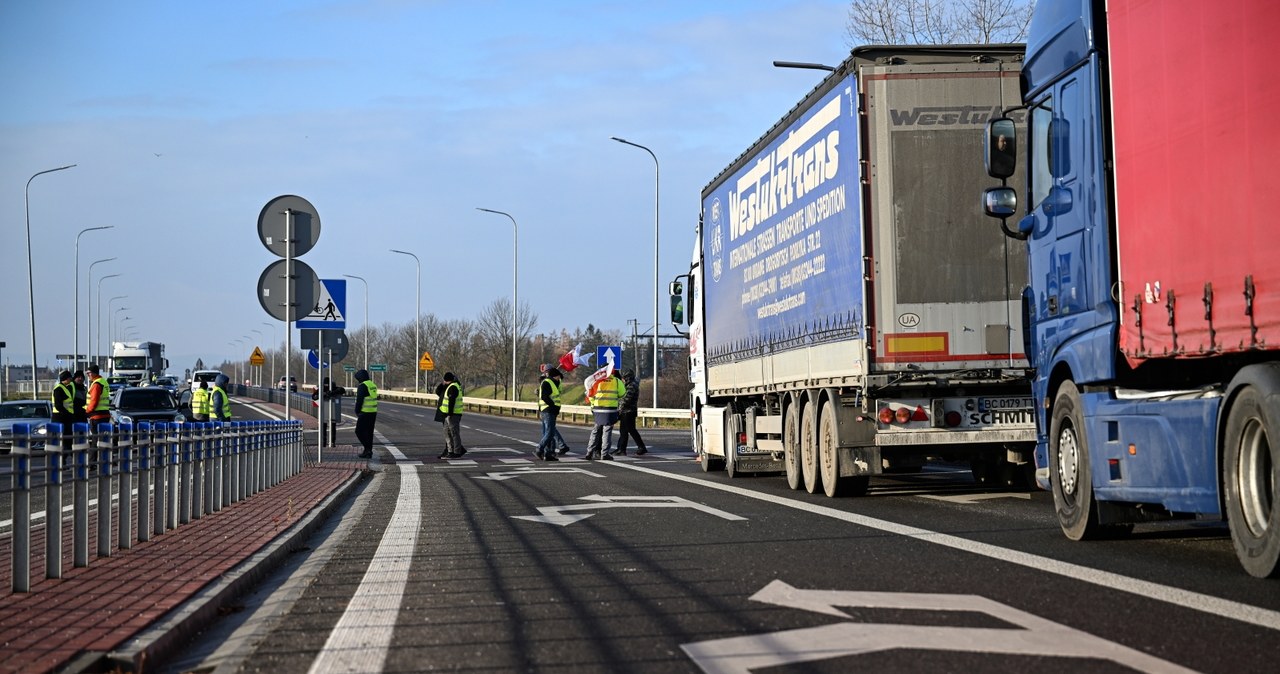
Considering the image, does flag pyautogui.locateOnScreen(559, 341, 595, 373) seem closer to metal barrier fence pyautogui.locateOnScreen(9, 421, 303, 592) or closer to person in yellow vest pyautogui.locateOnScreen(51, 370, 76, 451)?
person in yellow vest pyautogui.locateOnScreen(51, 370, 76, 451)

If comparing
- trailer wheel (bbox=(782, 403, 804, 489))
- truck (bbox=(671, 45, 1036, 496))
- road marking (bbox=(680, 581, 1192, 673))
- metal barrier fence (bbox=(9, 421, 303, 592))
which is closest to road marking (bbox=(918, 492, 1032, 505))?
truck (bbox=(671, 45, 1036, 496))

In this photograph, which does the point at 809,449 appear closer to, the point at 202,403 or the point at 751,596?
the point at 751,596

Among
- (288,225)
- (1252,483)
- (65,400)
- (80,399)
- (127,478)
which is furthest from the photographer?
(80,399)

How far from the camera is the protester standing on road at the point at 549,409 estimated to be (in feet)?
87.7

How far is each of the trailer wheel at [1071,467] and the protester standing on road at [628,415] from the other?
1816 centimetres

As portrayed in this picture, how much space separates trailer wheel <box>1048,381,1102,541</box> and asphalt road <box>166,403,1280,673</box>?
17 centimetres

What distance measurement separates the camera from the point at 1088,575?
27.9ft

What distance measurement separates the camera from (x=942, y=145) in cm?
1412

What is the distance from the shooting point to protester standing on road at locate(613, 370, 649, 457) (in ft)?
96.4

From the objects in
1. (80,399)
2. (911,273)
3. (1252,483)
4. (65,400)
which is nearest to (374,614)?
(1252,483)

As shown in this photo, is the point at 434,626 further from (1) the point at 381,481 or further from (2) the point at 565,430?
(2) the point at 565,430

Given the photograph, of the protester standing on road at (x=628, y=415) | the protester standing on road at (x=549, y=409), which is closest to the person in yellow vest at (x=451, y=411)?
the protester standing on road at (x=549, y=409)

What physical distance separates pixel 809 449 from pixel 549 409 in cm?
1130

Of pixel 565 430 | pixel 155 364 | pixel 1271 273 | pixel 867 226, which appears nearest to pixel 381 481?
pixel 867 226
